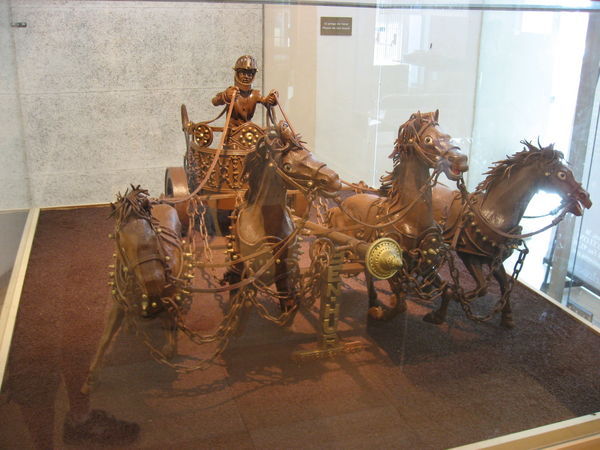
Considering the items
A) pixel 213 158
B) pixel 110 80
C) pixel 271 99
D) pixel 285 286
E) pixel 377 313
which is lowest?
pixel 377 313

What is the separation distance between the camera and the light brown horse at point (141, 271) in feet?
7.90

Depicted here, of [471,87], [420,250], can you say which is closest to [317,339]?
[420,250]

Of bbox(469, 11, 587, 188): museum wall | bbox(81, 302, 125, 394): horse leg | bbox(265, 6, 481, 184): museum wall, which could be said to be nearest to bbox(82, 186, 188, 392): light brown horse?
bbox(81, 302, 125, 394): horse leg

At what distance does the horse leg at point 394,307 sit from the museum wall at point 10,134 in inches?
78.0

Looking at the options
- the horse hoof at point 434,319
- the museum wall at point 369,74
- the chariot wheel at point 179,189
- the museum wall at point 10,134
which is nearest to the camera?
the museum wall at point 10,134

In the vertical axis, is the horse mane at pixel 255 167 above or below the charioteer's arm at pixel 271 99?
below

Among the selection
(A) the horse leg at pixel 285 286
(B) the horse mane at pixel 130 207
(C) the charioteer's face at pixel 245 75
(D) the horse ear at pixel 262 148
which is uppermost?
(C) the charioteer's face at pixel 245 75

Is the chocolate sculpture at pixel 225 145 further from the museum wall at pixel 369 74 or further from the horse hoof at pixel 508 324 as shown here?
the horse hoof at pixel 508 324

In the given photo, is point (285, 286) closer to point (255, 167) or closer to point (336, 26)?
point (255, 167)

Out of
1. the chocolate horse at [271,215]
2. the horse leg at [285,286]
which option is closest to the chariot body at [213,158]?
the chocolate horse at [271,215]

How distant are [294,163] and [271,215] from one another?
1.22ft

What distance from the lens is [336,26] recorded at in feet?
14.7

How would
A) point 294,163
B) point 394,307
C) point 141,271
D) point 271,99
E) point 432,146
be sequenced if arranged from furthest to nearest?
point 271,99 → point 394,307 → point 432,146 → point 294,163 → point 141,271

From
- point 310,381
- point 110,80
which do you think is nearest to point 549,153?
point 310,381
